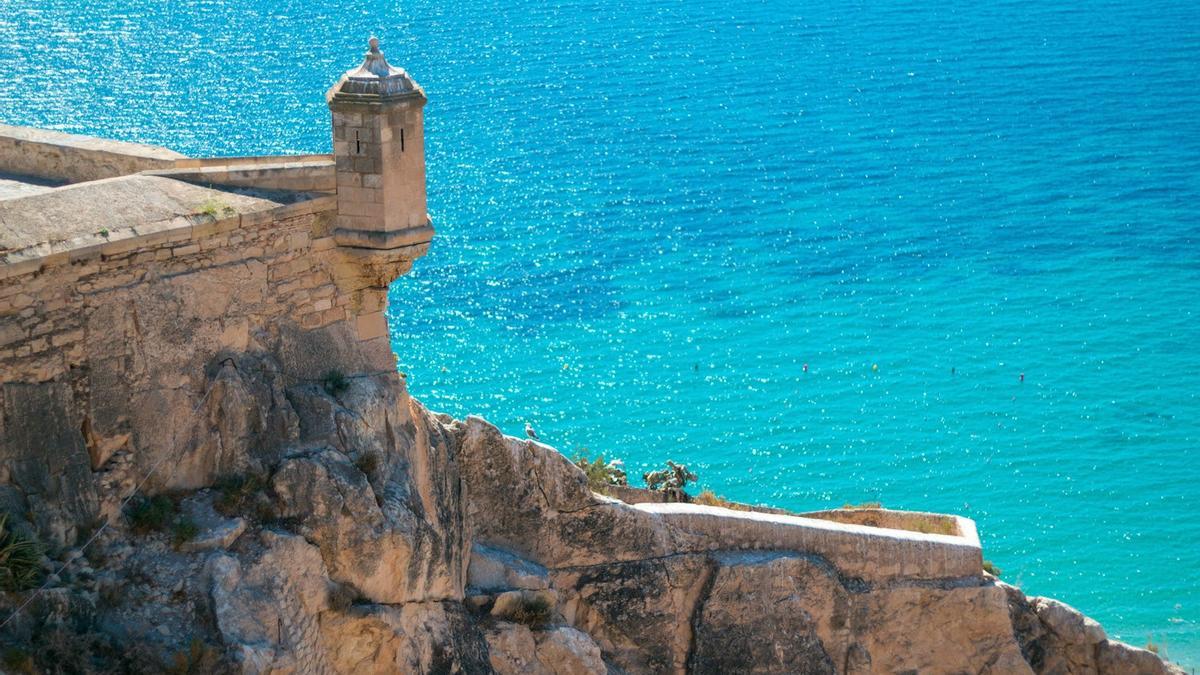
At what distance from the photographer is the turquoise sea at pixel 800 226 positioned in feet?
128

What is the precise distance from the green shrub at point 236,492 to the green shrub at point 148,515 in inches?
18.0

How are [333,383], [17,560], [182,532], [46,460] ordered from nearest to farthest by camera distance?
1. [17,560]
2. [46,460]
3. [182,532]
4. [333,383]

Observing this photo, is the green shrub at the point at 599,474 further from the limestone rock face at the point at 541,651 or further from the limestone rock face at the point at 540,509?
the limestone rock face at the point at 541,651

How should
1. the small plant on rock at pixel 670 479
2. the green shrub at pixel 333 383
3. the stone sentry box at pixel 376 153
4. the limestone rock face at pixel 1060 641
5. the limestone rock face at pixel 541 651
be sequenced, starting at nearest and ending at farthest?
1. the stone sentry box at pixel 376 153
2. the green shrub at pixel 333 383
3. the limestone rock face at pixel 541 651
4. the limestone rock face at pixel 1060 641
5. the small plant on rock at pixel 670 479

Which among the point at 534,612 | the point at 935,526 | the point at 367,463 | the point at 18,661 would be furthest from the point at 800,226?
the point at 18,661

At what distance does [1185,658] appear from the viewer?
31531 millimetres

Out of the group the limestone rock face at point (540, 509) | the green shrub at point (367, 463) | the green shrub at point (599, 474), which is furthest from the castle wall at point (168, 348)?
the green shrub at point (599, 474)

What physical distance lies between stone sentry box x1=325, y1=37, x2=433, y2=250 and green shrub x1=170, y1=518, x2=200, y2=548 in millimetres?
3044

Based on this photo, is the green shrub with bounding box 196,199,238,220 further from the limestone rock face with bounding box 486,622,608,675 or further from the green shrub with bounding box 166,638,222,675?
the limestone rock face with bounding box 486,622,608,675

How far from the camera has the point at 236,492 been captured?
14.9m

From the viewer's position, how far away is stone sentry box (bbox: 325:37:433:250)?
51.3 feet

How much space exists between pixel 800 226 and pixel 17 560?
1608 inches

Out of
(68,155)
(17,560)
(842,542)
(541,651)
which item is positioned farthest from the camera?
(842,542)

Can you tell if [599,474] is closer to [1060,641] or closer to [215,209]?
[1060,641]
